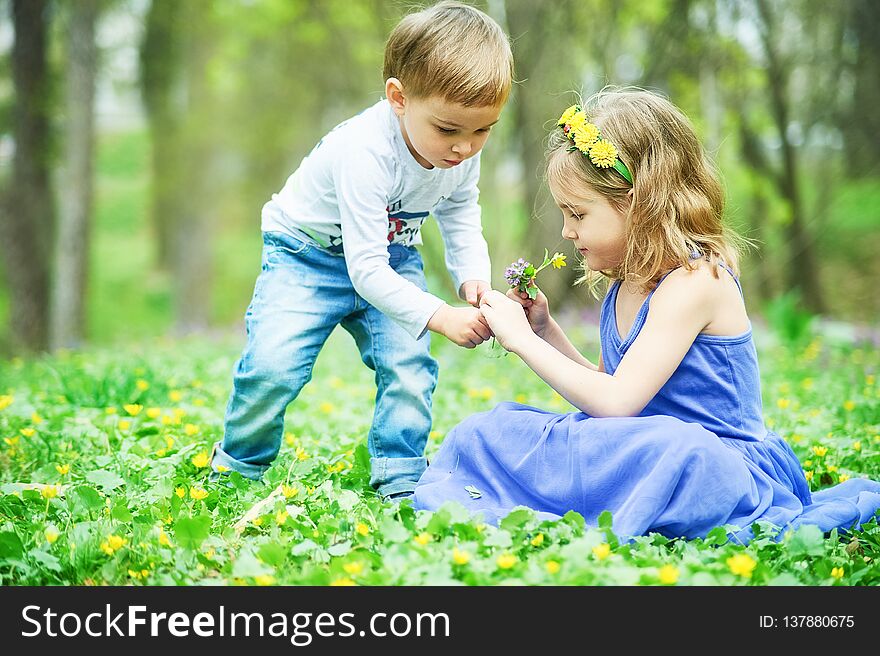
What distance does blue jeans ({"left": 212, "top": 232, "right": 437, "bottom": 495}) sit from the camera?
2.83m

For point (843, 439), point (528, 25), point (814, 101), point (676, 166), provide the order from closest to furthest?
point (676, 166)
point (843, 439)
point (528, 25)
point (814, 101)

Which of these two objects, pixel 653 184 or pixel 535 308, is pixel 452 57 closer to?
pixel 653 184

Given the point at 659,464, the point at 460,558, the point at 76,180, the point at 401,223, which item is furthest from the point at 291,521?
the point at 76,180

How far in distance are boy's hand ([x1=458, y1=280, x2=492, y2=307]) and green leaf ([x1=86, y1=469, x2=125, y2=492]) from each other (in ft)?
3.88

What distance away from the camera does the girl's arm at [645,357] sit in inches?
96.2

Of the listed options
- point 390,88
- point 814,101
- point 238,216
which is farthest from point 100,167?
point 390,88

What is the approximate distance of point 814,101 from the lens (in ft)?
32.0

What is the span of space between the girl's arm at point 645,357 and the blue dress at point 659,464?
0.20 feet

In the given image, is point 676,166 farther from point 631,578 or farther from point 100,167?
point 100,167

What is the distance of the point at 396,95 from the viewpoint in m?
2.69

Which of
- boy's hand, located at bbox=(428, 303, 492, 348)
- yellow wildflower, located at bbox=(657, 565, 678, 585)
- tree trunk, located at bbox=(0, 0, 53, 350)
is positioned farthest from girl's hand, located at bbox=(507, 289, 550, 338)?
tree trunk, located at bbox=(0, 0, 53, 350)

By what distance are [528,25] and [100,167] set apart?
17.5 metres

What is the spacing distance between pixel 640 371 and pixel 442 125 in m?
0.87

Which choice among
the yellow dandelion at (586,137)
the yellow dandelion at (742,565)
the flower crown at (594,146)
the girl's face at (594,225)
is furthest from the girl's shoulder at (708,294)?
the yellow dandelion at (742,565)
